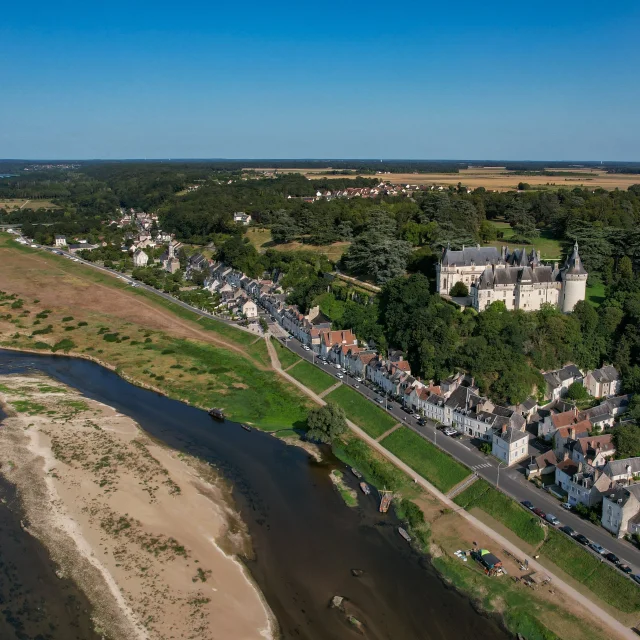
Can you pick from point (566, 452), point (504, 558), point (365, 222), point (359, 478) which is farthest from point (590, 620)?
point (365, 222)

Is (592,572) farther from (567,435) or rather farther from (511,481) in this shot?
(567,435)

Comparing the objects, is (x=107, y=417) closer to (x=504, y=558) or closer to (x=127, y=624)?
(x=127, y=624)

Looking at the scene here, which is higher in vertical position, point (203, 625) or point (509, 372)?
point (509, 372)

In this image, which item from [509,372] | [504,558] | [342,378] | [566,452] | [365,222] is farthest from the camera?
[365,222]

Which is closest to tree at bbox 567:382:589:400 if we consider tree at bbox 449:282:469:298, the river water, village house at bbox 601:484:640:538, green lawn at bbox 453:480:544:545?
green lawn at bbox 453:480:544:545

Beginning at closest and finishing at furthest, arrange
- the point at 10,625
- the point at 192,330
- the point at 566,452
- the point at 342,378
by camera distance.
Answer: the point at 10,625 → the point at 566,452 → the point at 342,378 → the point at 192,330

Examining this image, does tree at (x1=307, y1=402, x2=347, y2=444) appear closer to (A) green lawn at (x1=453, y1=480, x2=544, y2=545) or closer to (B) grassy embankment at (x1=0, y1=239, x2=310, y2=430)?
(B) grassy embankment at (x1=0, y1=239, x2=310, y2=430)
